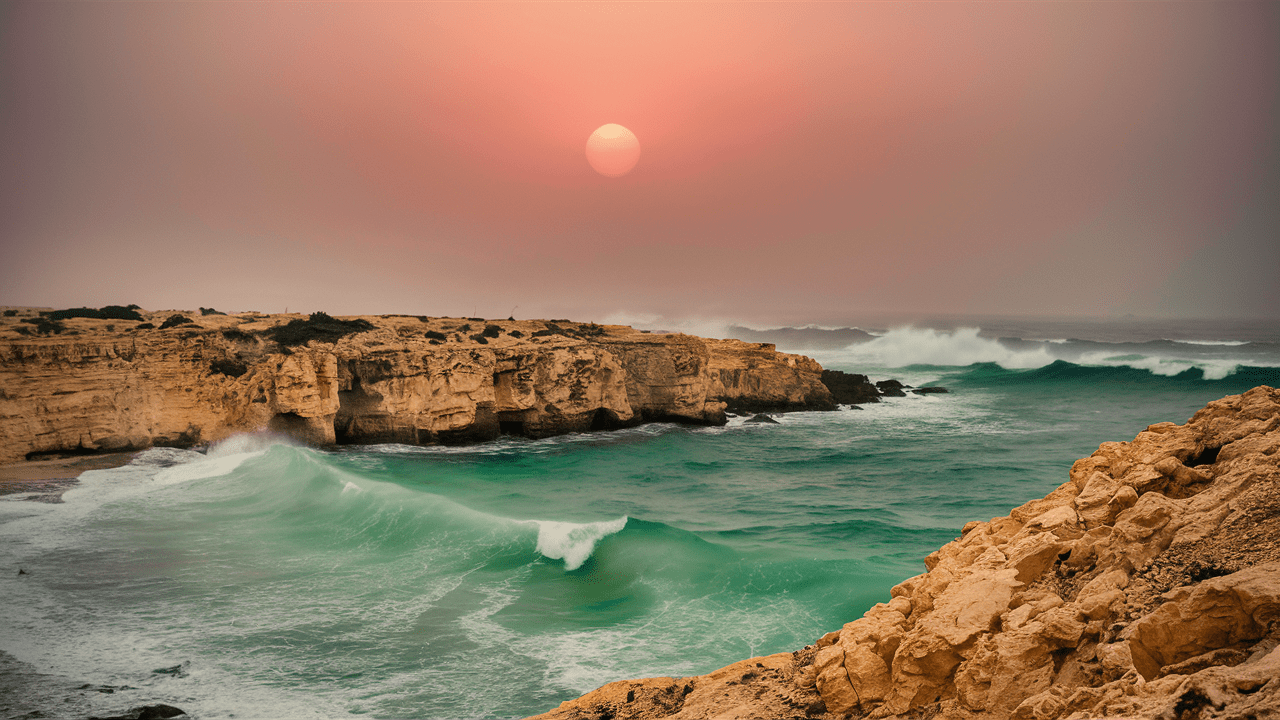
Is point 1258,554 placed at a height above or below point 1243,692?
above

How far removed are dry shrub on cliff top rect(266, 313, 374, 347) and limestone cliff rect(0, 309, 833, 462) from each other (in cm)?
8

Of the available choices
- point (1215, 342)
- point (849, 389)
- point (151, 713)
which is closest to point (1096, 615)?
point (151, 713)

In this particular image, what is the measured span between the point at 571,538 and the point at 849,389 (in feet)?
106

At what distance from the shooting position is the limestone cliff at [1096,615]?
246cm

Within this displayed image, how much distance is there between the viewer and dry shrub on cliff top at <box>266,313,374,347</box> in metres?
25.3

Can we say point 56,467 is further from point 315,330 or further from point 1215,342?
point 1215,342

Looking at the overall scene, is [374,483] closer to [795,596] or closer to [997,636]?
[795,596]

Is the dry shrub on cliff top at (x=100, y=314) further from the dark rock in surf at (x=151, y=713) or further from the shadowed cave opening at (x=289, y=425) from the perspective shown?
the dark rock in surf at (x=151, y=713)

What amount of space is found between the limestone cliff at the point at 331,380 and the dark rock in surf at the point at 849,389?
10115mm

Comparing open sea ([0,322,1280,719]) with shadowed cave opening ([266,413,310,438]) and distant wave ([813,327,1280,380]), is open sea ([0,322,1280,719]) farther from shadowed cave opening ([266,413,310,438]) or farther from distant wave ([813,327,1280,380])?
distant wave ([813,327,1280,380])

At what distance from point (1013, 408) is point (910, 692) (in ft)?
136

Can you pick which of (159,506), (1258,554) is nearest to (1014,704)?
(1258,554)

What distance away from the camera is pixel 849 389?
41219 mm

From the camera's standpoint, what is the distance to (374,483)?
17.1 meters
